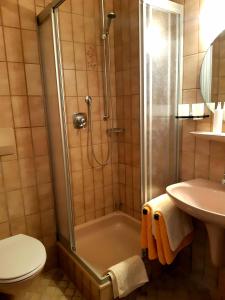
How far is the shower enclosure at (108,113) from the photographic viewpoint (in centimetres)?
159

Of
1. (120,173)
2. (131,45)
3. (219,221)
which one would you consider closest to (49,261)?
(120,173)

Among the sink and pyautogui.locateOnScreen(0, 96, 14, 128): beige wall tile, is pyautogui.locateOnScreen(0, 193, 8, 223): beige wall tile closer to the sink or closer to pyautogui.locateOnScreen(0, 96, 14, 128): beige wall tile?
pyautogui.locateOnScreen(0, 96, 14, 128): beige wall tile

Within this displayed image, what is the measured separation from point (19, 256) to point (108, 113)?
1.50m

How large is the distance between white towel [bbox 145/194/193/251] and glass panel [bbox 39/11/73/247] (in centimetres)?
75

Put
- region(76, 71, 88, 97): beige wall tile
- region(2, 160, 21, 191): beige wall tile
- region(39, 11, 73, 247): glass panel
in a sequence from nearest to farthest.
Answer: region(39, 11, 73, 247): glass panel, region(2, 160, 21, 191): beige wall tile, region(76, 71, 88, 97): beige wall tile

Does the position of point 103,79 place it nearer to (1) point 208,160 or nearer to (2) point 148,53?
(2) point 148,53

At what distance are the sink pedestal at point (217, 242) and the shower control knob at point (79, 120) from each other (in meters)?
1.38

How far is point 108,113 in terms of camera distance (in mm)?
2391

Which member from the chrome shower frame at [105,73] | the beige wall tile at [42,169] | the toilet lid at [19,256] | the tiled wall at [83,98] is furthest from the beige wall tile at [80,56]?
the toilet lid at [19,256]

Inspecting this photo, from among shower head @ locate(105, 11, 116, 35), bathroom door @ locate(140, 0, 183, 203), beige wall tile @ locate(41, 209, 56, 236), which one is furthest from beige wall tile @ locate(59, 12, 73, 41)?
beige wall tile @ locate(41, 209, 56, 236)

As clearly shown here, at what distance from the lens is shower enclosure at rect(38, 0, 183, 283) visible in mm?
1587

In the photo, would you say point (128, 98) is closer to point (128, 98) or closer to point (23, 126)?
point (128, 98)

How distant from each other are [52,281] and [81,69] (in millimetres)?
1900

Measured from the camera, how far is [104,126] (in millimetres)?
2396
